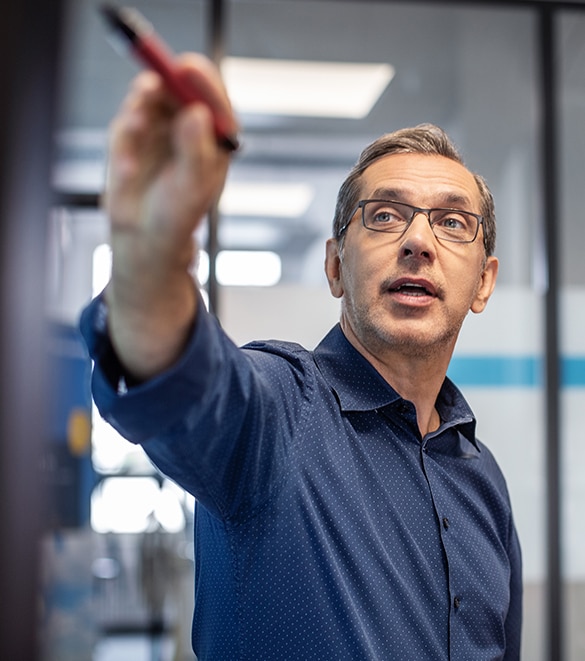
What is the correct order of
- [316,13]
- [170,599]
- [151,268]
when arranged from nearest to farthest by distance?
[151,268] < [316,13] < [170,599]

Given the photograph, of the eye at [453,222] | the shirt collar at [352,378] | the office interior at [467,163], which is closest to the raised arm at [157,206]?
the shirt collar at [352,378]

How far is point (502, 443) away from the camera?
2.97m

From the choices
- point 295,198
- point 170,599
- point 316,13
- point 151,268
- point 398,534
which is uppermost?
point 316,13

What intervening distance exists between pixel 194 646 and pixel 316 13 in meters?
2.54

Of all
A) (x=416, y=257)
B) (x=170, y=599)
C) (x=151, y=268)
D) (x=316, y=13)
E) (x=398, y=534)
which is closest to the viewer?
(x=151, y=268)

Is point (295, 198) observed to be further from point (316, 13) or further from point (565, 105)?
point (565, 105)

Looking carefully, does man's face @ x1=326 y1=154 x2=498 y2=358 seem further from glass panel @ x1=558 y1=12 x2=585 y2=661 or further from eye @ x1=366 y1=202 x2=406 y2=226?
glass panel @ x1=558 y1=12 x2=585 y2=661

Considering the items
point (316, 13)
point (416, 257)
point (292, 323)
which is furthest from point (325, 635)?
point (316, 13)

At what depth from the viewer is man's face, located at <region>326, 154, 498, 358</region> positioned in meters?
1.11

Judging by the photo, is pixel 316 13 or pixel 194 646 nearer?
pixel 194 646

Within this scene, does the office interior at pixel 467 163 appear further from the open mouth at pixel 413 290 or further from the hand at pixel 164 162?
the hand at pixel 164 162

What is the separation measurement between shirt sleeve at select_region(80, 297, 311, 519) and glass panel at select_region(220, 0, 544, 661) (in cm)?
187

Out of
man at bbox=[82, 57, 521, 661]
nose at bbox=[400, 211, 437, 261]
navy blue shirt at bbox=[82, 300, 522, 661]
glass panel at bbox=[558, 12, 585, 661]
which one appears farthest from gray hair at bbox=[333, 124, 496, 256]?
glass panel at bbox=[558, 12, 585, 661]

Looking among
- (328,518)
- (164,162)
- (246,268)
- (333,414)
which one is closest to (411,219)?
(333,414)
